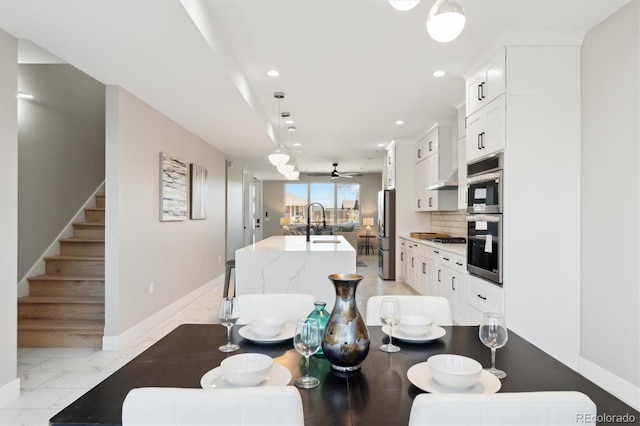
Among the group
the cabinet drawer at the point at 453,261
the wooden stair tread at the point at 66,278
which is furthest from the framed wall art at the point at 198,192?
the cabinet drawer at the point at 453,261

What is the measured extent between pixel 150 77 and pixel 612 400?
3578 mm

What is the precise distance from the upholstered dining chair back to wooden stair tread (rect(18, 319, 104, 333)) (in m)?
2.35

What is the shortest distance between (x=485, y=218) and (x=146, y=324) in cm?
347

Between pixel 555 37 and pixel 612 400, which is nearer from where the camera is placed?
pixel 612 400

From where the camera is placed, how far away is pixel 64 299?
396 cm

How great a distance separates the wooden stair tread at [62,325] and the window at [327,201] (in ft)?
33.0

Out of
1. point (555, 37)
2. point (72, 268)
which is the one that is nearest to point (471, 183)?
point (555, 37)

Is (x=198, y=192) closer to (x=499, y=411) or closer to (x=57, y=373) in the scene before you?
(x=57, y=373)

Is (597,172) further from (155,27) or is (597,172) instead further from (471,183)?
(155,27)

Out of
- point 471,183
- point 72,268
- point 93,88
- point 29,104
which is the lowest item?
point 72,268

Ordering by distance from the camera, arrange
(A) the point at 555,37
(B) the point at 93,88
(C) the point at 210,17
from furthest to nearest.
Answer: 1. (B) the point at 93,88
2. (A) the point at 555,37
3. (C) the point at 210,17

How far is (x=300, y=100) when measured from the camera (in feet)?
15.5

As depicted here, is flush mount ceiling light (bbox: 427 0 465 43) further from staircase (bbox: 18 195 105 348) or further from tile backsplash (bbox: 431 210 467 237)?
tile backsplash (bbox: 431 210 467 237)

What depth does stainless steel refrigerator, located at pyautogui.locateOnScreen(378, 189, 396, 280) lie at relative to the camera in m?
7.26
